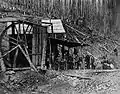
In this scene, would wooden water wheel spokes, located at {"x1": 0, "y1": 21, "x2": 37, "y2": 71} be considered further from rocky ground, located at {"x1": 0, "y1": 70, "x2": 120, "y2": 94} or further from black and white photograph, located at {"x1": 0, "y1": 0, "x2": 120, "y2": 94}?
rocky ground, located at {"x1": 0, "y1": 70, "x2": 120, "y2": 94}

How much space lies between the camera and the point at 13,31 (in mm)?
10445

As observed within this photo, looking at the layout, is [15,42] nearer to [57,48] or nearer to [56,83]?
[56,83]

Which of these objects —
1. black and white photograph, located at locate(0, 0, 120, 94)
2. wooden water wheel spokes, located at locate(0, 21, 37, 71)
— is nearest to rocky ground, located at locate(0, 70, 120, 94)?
black and white photograph, located at locate(0, 0, 120, 94)

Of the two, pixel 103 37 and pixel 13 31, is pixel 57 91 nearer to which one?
pixel 13 31

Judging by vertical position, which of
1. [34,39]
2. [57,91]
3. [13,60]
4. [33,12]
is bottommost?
[57,91]

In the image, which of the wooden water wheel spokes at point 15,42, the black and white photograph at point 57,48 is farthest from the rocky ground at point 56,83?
the wooden water wheel spokes at point 15,42

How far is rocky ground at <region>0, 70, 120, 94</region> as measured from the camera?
7.73 meters

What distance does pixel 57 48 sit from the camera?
1320 cm

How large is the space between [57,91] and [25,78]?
1540mm

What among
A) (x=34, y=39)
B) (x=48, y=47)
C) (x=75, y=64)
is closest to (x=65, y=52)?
(x=75, y=64)

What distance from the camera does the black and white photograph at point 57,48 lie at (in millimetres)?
8289

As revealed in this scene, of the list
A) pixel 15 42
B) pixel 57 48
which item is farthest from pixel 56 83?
pixel 57 48

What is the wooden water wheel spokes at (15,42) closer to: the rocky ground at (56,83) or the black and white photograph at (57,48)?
the black and white photograph at (57,48)

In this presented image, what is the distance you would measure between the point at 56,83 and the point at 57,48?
4843 millimetres
